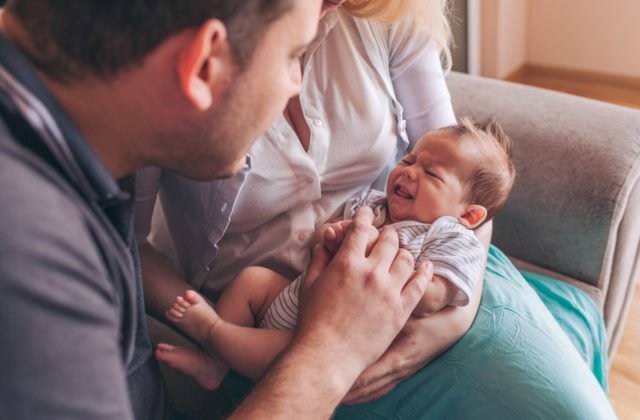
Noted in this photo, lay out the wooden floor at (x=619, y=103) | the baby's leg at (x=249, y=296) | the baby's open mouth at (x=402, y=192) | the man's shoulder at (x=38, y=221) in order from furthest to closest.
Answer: the wooden floor at (x=619, y=103), the baby's open mouth at (x=402, y=192), the baby's leg at (x=249, y=296), the man's shoulder at (x=38, y=221)

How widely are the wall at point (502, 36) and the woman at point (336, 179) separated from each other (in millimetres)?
Result: 1725

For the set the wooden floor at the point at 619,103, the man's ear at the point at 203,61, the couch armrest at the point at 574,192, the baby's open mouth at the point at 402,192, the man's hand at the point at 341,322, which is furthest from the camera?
the wooden floor at the point at 619,103

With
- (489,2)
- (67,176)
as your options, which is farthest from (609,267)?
(489,2)

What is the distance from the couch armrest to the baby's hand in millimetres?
497

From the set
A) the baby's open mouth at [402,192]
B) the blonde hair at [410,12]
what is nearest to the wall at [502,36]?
the blonde hair at [410,12]

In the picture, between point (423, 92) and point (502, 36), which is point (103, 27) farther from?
point (502, 36)

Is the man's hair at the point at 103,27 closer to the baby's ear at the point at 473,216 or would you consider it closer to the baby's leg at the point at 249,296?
the baby's leg at the point at 249,296

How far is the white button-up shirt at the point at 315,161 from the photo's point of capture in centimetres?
104

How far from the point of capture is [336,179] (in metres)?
1.13

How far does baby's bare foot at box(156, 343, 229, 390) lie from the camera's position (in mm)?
967

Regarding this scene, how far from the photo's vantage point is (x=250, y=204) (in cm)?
104

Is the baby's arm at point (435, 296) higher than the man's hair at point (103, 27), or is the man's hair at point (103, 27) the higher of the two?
the man's hair at point (103, 27)

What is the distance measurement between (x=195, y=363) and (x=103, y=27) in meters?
0.58

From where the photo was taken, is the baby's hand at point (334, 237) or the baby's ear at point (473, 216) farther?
the baby's ear at point (473, 216)
